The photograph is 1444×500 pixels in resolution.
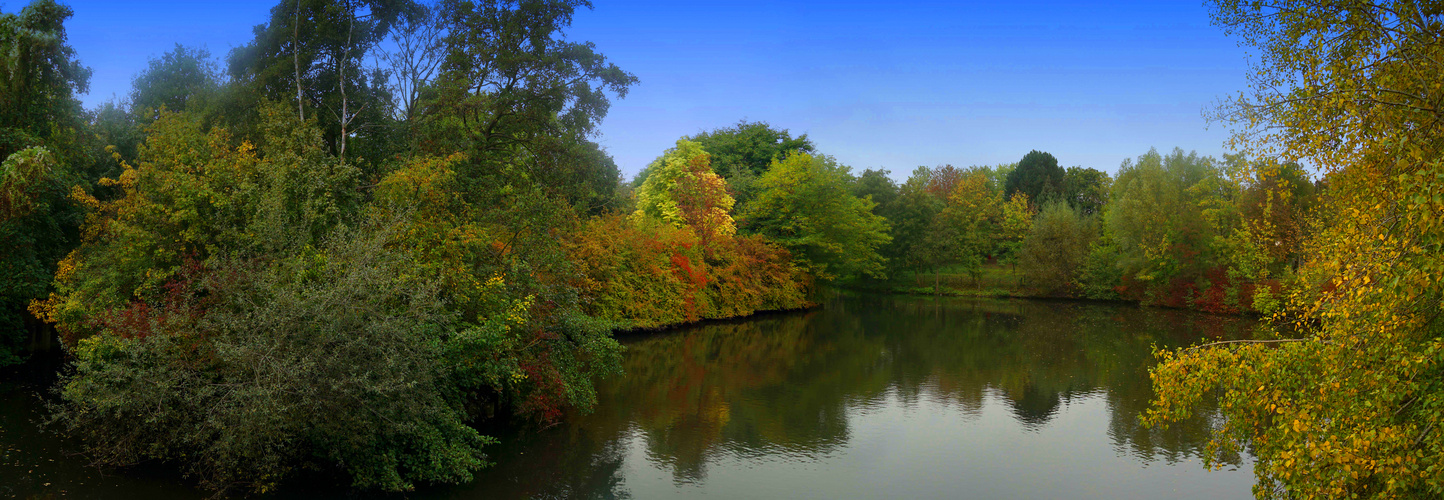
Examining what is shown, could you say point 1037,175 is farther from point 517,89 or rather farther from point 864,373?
point 517,89

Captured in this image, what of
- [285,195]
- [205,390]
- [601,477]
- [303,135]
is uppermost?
[303,135]

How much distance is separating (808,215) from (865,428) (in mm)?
27127

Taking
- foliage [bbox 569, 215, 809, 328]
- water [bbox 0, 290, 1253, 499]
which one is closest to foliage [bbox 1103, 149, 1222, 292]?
water [bbox 0, 290, 1253, 499]

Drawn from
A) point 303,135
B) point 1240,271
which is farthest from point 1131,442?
point 1240,271

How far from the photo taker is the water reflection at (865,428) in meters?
13.3

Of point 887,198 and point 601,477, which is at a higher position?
point 887,198

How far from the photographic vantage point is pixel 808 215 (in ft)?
143

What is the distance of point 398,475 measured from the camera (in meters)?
11.7

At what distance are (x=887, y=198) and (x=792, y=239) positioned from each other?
15.2 m

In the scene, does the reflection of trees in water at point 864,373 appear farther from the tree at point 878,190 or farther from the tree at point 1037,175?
the tree at point 1037,175

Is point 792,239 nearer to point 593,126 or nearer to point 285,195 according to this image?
point 593,126

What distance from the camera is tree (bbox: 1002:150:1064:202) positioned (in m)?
72.1

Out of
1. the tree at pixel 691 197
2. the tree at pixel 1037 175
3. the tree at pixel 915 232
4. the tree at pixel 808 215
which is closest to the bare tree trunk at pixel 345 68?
the tree at pixel 691 197

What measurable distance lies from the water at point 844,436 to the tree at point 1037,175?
149 ft
